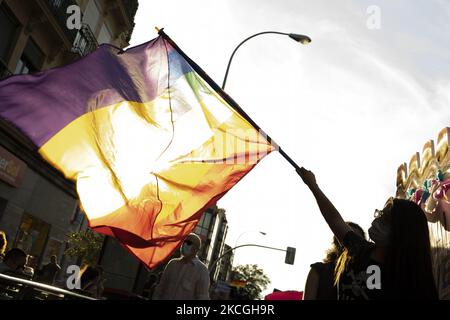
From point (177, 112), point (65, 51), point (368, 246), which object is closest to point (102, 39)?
point (65, 51)

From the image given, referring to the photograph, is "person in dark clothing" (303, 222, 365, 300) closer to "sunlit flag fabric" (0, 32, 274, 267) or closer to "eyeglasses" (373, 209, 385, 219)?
"eyeglasses" (373, 209, 385, 219)

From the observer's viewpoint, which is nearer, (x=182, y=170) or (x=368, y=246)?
(x=368, y=246)

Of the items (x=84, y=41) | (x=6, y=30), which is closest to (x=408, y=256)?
(x=6, y=30)

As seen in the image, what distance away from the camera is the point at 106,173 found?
404 cm

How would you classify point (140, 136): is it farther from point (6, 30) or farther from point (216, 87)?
point (6, 30)

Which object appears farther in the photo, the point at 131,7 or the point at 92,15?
the point at 131,7

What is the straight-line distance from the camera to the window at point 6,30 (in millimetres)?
14273

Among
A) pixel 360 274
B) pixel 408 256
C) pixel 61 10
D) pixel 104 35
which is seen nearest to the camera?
pixel 408 256

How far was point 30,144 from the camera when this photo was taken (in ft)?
42.9

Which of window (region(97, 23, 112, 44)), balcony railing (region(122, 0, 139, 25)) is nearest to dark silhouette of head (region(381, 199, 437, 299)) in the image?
window (region(97, 23, 112, 44))

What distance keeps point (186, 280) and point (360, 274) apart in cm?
360

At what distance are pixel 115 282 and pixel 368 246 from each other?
772cm

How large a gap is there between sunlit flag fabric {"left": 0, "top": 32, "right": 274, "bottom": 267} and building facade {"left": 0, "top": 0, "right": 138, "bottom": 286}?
944cm
